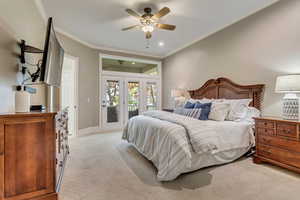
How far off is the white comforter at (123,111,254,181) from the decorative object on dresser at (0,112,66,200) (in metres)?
1.30

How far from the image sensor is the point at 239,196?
1.76 metres

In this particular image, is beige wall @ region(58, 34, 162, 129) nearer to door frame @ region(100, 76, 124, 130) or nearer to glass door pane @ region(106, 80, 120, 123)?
door frame @ region(100, 76, 124, 130)

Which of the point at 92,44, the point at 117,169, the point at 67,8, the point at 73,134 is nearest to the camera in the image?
the point at 117,169

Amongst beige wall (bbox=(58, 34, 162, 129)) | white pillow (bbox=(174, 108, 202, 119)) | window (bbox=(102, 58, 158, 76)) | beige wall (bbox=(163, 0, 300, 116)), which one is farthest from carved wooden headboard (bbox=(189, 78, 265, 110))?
beige wall (bbox=(58, 34, 162, 129))

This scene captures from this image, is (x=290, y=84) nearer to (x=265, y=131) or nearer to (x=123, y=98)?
(x=265, y=131)

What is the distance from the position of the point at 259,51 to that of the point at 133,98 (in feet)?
13.2

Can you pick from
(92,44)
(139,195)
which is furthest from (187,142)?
(92,44)

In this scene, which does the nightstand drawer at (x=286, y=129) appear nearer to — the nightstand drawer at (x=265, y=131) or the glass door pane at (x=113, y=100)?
the nightstand drawer at (x=265, y=131)

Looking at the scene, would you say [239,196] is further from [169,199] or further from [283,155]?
[283,155]

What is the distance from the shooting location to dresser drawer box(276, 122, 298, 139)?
2168mm

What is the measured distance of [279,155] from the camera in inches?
91.8

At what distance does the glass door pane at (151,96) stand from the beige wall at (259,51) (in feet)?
6.58

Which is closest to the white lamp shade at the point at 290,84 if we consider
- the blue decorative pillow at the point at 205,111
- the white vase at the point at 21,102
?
the blue decorative pillow at the point at 205,111

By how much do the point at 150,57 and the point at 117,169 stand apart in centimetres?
461
